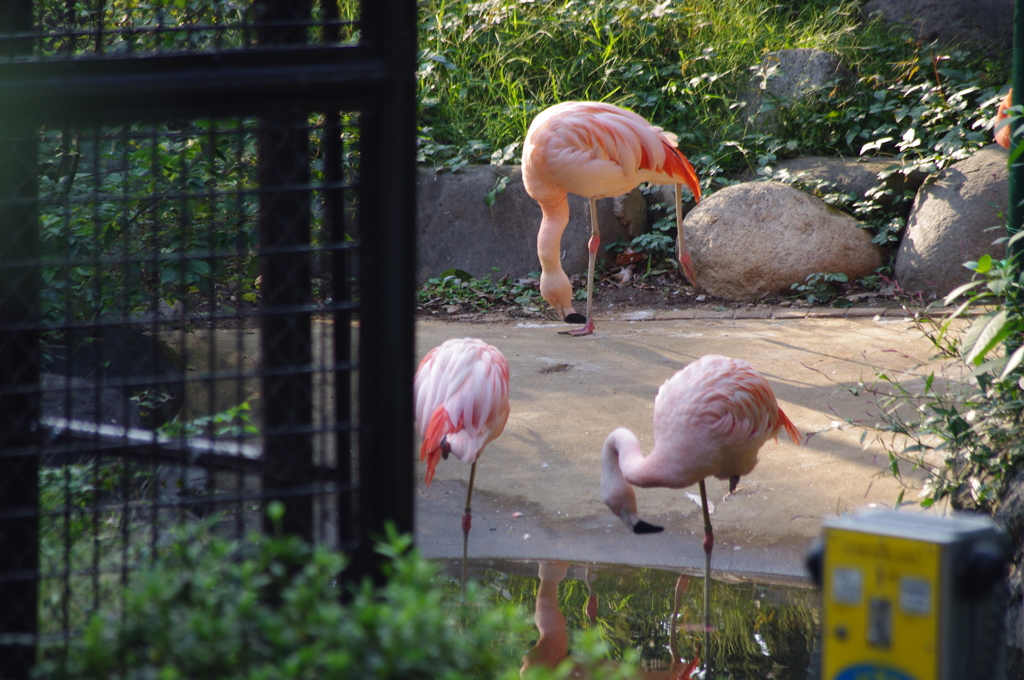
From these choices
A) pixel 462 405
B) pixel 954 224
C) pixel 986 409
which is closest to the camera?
pixel 986 409

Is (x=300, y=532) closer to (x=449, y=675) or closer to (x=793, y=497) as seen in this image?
(x=449, y=675)

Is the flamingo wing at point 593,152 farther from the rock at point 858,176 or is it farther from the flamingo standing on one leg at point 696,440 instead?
the flamingo standing on one leg at point 696,440

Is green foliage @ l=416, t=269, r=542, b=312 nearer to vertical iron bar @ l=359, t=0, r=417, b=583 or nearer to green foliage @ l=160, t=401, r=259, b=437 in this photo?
green foliage @ l=160, t=401, r=259, b=437

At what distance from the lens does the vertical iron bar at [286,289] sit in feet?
4.62

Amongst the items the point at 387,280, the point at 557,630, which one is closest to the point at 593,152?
the point at 557,630

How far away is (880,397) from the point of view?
442 cm

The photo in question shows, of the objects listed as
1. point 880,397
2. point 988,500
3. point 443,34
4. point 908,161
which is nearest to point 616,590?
point 988,500

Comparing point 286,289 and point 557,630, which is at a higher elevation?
point 286,289

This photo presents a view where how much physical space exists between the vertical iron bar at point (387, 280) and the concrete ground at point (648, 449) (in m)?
2.19

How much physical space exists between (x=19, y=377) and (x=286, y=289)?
433 millimetres

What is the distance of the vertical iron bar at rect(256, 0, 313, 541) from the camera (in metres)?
1.41

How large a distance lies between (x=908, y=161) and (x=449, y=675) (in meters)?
7.33

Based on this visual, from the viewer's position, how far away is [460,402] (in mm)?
3373

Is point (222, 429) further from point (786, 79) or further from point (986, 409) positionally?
point (786, 79)
